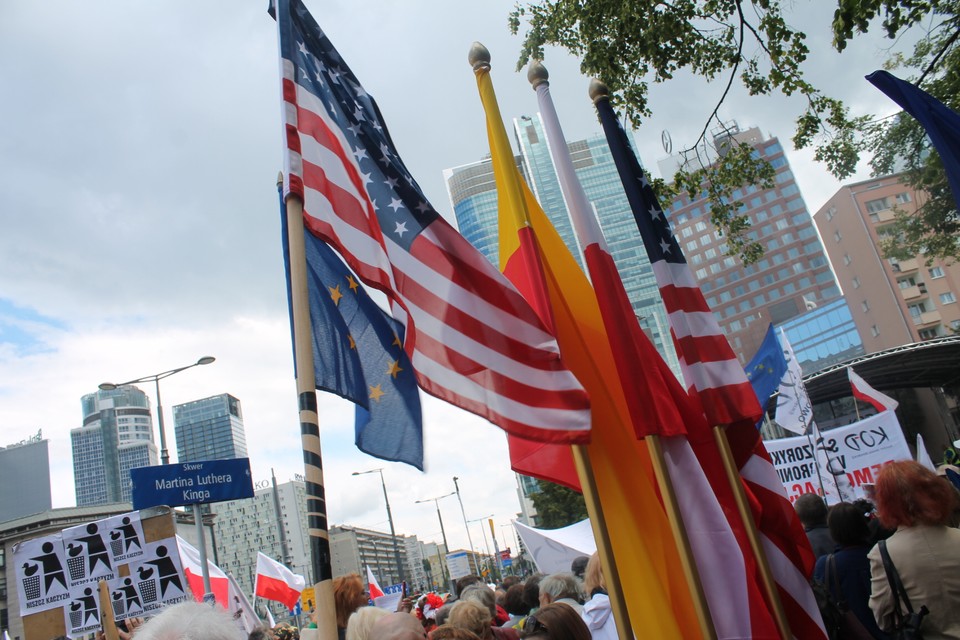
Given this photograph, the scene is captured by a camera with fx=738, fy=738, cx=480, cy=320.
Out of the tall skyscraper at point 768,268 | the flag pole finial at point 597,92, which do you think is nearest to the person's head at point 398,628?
the flag pole finial at point 597,92

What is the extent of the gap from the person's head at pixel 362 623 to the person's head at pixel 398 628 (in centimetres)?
30

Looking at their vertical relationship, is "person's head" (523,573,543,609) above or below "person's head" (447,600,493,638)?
below

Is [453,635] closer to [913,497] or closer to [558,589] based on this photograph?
[558,589]

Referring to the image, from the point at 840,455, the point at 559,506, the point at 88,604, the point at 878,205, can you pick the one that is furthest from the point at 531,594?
the point at 878,205

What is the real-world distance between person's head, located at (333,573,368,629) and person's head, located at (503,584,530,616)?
2006mm

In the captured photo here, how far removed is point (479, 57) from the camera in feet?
15.5

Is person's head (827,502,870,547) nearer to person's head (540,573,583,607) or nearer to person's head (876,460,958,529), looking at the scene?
person's head (876,460,958,529)

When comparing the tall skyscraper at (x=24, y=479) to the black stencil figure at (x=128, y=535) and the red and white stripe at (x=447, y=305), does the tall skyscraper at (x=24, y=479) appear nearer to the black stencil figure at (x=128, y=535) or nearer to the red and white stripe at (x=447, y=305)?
the black stencil figure at (x=128, y=535)

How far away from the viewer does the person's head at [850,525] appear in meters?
4.38

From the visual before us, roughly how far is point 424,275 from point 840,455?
11.7 m

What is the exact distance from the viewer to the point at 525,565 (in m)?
65.9

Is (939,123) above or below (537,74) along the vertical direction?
below

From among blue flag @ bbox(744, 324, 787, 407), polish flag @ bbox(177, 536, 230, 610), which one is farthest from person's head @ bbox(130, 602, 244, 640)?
polish flag @ bbox(177, 536, 230, 610)

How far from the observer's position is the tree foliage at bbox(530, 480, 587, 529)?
49.7m
